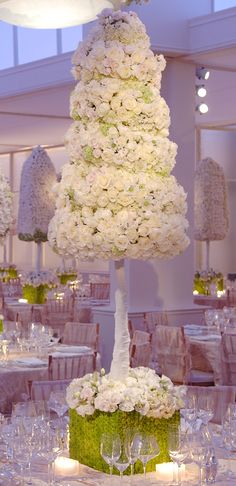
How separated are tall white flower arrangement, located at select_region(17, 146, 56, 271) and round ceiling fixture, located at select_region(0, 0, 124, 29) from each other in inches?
381

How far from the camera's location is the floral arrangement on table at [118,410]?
413 centimetres

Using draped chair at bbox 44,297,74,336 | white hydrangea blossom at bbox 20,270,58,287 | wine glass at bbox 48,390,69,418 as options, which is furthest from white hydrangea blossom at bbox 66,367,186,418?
white hydrangea blossom at bbox 20,270,58,287

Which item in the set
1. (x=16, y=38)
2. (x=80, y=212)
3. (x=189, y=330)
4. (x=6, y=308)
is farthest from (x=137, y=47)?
(x=16, y=38)

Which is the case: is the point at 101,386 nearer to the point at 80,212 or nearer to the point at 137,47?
the point at 80,212

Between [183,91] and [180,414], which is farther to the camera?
[183,91]

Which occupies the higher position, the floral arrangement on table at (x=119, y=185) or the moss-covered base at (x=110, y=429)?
the floral arrangement on table at (x=119, y=185)

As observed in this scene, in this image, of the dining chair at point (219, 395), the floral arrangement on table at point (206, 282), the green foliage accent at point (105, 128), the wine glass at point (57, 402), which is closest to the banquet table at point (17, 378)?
the dining chair at point (219, 395)

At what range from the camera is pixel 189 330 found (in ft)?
31.0

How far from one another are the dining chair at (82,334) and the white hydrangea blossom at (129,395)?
15.6 ft

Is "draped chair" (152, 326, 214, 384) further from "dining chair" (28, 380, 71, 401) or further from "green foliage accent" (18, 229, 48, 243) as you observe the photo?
"green foliage accent" (18, 229, 48, 243)

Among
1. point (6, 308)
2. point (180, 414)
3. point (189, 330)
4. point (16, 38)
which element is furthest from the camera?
point (16, 38)

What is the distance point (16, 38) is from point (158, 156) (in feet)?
36.3

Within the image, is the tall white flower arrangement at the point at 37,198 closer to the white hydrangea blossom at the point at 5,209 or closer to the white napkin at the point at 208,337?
the white napkin at the point at 208,337

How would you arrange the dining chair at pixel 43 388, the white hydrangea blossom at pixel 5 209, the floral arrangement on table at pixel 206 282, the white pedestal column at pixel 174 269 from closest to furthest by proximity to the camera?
the dining chair at pixel 43 388, the white hydrangea blossom at pixel 5 209, the white pedestal column at pixel 174 269, the floral arrangement on table at pixel 206 282
